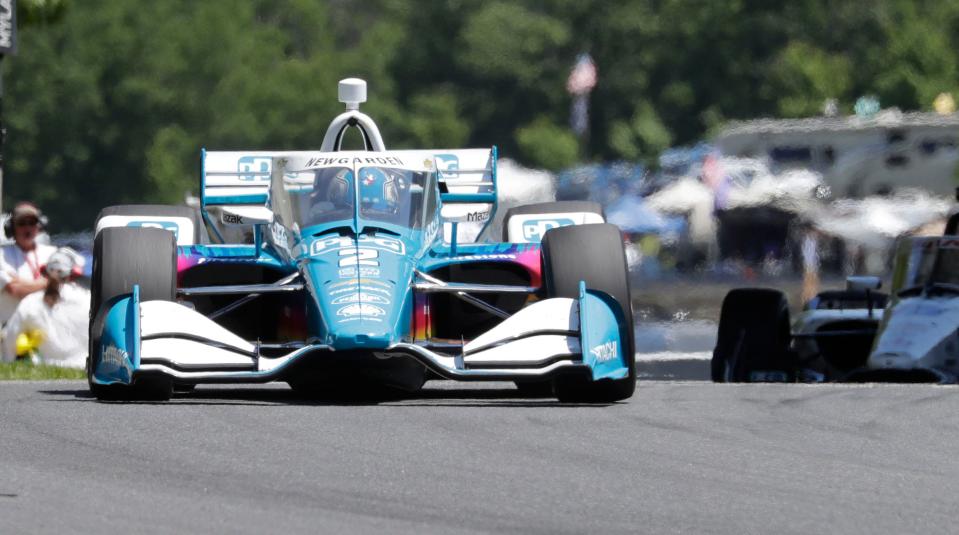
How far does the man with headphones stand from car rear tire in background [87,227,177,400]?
4640mm

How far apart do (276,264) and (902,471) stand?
156 inches

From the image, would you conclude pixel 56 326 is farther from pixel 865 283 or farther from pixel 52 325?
pixel 865 283

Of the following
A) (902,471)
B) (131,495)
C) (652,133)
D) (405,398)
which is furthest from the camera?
(652,133)

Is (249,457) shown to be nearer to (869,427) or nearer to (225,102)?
(869,427)

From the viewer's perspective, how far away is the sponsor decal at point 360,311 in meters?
10.4

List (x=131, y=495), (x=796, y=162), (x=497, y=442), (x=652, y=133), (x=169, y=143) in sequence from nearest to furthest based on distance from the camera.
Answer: (x=131, y=495) → (x=497, y=442) → (x=796, y=162) → (x=169, y=143) → (x=652, y=133)

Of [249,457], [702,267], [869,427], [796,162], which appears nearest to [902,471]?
[869,427]

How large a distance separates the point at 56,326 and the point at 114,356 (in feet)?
15.9

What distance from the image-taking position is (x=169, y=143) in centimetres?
8981

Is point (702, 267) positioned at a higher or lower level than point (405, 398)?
higher

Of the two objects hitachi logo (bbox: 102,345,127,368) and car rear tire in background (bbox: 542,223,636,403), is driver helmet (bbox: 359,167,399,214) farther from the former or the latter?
hitachi logo (bbox: 102,345,127,368)

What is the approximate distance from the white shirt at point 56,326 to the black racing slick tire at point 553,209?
140 inches

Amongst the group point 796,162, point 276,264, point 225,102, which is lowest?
point 276,264

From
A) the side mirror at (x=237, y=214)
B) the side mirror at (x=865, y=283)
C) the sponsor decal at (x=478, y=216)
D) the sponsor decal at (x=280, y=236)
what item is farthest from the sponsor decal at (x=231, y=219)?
the side mirror at (x=865, y=283)
